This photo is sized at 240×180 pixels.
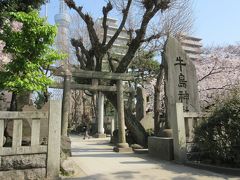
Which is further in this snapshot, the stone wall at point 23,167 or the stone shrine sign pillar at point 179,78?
the stone shrine sign pillar at point 179,78

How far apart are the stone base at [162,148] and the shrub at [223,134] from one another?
127 centimetres

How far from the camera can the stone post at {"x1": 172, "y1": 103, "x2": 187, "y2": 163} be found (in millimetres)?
8133

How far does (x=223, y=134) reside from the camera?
7016mm

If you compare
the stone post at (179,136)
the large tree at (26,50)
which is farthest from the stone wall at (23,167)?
the stone post at (179,136)

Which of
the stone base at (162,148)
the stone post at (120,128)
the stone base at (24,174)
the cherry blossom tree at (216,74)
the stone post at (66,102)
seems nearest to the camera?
the stone base at (24,174)

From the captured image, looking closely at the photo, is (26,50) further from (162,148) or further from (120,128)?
(120,128)

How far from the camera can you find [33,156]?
5.90 m

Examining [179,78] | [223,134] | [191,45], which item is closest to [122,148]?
[179,78]

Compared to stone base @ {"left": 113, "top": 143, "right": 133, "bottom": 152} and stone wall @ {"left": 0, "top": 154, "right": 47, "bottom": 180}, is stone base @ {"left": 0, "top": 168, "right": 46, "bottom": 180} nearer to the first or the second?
stone wall @ {"left": 0, "top": 154, "right": 47, "bottom": 180}

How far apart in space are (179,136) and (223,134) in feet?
4.88

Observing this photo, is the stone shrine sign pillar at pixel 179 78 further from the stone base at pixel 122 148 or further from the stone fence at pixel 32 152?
the stone fence at pixel 32 152

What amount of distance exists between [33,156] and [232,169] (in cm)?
481

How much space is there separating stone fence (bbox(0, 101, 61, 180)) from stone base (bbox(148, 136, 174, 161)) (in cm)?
407

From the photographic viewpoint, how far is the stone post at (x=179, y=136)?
813 centimetres
